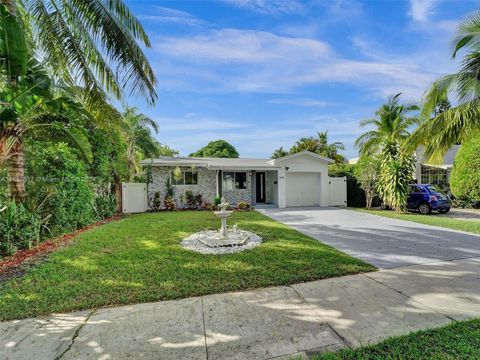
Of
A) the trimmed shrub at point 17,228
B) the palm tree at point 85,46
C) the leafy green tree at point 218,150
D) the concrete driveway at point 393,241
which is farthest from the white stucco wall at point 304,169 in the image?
the leafy green tree at point 218,150

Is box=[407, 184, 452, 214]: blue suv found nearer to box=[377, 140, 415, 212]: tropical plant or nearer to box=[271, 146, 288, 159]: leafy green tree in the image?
box=[377, 140, 415, 212]: tropical plant

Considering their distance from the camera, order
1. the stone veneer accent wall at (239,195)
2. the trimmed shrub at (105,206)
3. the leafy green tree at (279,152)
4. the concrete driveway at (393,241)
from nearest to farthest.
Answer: the concrete driveway at (393,241)
the trimmed shrub at (105,206)
the stone veneer accent wall at (239,195)
the leafy green tree at (279,152)

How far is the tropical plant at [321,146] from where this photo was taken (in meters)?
30.5

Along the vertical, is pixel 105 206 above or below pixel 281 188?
below

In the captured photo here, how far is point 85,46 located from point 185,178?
34.1 ft

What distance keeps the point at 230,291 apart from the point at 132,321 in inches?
62.5

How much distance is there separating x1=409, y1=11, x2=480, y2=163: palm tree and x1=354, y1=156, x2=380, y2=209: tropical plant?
426cm

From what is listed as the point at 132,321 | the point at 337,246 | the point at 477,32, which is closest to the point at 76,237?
the point at 132,321

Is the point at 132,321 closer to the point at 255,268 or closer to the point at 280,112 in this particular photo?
the point at 255,268

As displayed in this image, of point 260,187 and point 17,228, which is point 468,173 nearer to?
point 260,187

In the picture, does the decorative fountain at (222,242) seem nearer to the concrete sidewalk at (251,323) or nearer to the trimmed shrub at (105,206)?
the concrete sidewalk at (251,323)

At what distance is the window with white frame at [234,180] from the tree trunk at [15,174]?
11826 millimetres

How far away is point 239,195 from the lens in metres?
18.0

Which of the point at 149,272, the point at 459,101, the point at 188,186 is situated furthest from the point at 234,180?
the point at 149,272
